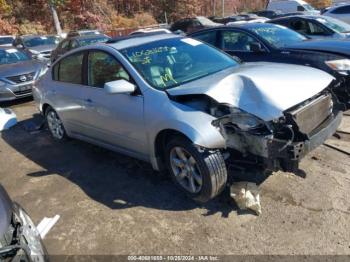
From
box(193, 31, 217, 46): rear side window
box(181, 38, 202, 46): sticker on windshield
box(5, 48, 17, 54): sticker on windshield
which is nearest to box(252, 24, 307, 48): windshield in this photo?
box(193, 31, 217, 46): rear side window

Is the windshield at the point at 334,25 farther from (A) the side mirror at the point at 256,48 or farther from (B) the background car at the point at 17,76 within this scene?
(B) the background car at the point at 17,76

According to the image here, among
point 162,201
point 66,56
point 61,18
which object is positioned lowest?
point 61,18

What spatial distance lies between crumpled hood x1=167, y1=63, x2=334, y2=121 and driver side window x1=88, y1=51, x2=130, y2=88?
0.80 meters

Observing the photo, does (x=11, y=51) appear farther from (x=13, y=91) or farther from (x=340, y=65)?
(x=340, y=65)

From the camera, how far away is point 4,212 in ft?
7.46

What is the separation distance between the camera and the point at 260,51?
691 centimetres

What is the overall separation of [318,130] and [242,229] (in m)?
1.28

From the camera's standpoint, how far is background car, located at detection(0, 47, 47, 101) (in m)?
8.84

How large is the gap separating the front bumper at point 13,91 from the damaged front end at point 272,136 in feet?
22.4

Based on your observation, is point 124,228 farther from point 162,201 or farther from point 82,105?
point 82,105

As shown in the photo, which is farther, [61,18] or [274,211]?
[61,18]

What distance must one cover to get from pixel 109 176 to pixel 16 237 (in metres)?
2.40

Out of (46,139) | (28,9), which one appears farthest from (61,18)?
(46,139)

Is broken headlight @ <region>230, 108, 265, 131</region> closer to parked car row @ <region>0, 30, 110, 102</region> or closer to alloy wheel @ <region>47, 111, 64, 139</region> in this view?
alloy wheel @ <region>47, 111, 64, 139</region>
